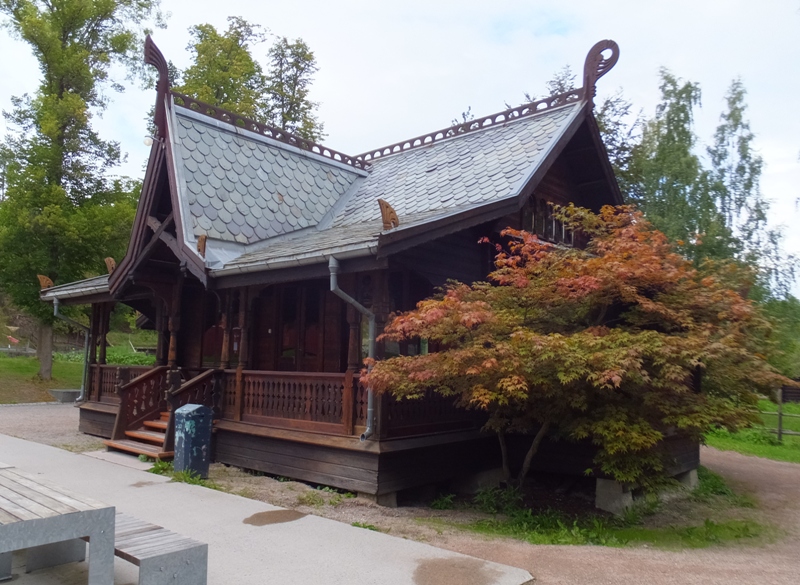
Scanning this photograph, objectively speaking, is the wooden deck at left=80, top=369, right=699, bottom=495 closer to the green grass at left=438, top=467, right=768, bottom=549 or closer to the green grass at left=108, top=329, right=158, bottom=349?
the green grass at left=438, top=467, right=768, bottom=549

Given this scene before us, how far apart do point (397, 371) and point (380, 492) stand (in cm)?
185

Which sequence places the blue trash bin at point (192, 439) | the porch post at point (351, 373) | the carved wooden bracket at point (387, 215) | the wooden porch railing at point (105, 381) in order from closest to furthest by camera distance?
the carved wooden bracket at point (387, 215) → the porch post at point (351, 373) → the blue trash bin at point (192, 439) → the wooden porch railing at point (105, 381)

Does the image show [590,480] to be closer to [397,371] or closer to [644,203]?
[397,371]

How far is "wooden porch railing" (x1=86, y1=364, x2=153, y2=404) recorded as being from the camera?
13.4 m

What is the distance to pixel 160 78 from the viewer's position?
1177 cm

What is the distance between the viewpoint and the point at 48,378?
24.4 m

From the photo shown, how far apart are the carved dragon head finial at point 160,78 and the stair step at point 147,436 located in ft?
17.9

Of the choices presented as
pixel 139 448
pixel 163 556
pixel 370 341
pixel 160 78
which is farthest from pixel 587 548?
pixel 160 78

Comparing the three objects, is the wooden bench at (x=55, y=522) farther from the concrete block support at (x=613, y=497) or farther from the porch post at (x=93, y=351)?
the porch post at (x=93, y=351)

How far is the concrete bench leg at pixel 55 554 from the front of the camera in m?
5.01

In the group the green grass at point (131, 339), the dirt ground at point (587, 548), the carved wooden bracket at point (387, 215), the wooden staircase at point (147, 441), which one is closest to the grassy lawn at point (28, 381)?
the dirt ground at point (587, 548)

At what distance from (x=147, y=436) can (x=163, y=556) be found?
7.55m

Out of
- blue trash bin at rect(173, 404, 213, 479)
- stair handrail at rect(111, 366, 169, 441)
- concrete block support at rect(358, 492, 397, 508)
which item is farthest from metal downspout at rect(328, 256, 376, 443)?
stair handrail at rect(111, 366, 169, 441)

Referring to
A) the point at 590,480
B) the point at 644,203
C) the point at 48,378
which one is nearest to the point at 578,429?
the point at 590,480
